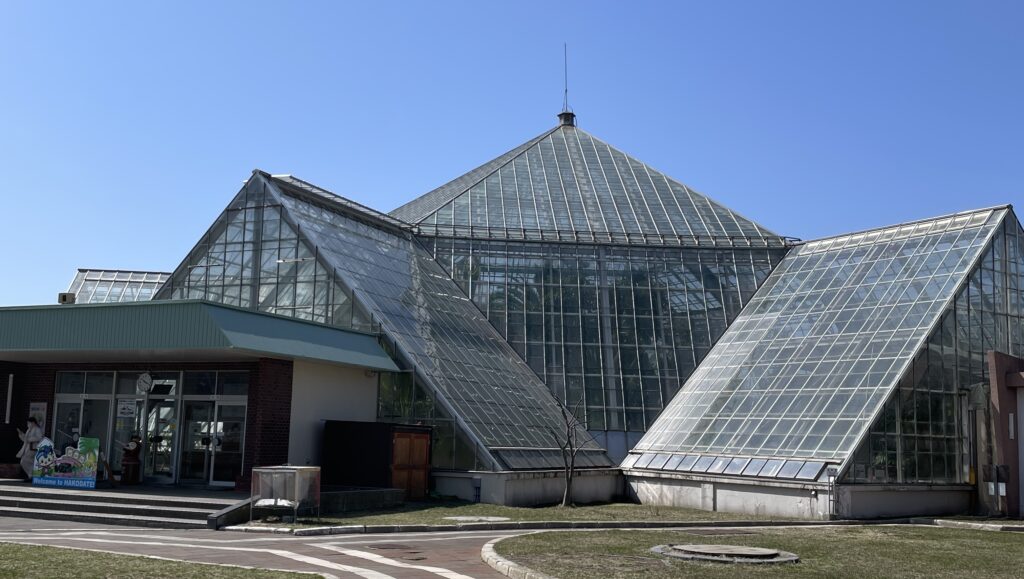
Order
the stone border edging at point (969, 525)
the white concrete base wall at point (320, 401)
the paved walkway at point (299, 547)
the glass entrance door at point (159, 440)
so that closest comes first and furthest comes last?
the paved walkway at point (299, 547) < the stone border edging at point (969, 525) < the white concrete base wall at point (320, 401) < the glass entrance door at point (159, 440)

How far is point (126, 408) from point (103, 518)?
7882 mm

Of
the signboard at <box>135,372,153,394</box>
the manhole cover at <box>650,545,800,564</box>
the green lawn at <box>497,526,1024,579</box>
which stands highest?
the signboard at <box>135,372,153,394</box>

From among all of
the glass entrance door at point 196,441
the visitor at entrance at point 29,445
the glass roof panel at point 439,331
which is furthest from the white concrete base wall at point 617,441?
the visitor at entrance at point 29,445

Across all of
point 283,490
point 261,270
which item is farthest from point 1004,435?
point 261,270

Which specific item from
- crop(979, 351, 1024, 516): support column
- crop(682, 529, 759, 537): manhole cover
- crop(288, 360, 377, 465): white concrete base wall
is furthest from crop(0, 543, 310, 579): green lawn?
crop(979, 351, 1024, 516): support column

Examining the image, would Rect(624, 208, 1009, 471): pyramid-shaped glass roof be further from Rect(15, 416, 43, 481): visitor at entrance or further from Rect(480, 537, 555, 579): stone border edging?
Rect(15, 416, 43, 481): visitor at entrance

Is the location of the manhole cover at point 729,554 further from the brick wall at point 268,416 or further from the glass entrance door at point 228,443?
the glass entrance door at point 228,443

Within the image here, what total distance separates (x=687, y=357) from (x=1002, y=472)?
11950 mm

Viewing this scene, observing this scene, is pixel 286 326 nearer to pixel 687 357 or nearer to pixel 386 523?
pixel 386 523

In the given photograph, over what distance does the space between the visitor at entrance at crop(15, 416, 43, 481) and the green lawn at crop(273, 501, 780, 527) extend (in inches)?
450

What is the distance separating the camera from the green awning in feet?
79.7

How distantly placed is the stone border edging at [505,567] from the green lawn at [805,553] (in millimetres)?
230

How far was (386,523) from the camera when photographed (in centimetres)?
2156

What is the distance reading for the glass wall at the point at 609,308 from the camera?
36188 millimetres
